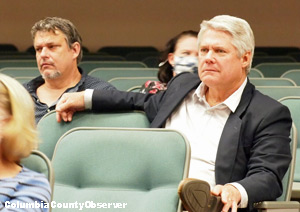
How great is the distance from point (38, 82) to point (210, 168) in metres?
1.33

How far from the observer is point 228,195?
2783 millimetres

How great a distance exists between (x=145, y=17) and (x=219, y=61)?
19.8ft

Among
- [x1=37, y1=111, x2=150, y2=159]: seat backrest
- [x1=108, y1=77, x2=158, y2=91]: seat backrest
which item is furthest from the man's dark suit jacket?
[x1=108, y1=77, x2=158, y2=91]: seat backrest

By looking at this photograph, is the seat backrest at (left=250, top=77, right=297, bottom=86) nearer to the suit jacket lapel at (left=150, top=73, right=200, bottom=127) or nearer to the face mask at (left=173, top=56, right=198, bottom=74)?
the face mask at (left=173, top=56, right=198, bottom=74)

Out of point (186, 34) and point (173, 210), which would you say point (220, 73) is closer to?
point (173, 210)

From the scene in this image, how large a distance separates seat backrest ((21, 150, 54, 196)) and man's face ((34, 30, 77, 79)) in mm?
1558

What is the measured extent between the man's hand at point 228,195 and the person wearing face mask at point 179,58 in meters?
1.37

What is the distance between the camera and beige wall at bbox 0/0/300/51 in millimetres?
9180

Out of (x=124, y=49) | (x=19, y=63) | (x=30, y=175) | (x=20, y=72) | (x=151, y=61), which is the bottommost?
(x=124, y=49)

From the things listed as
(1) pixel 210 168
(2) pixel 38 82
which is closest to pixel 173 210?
(1) pixel 210 168

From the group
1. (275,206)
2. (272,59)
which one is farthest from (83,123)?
(272,59)

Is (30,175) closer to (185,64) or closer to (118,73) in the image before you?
(185,64)

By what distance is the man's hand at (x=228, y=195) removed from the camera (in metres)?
2.76

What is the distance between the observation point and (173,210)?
2.79 m
